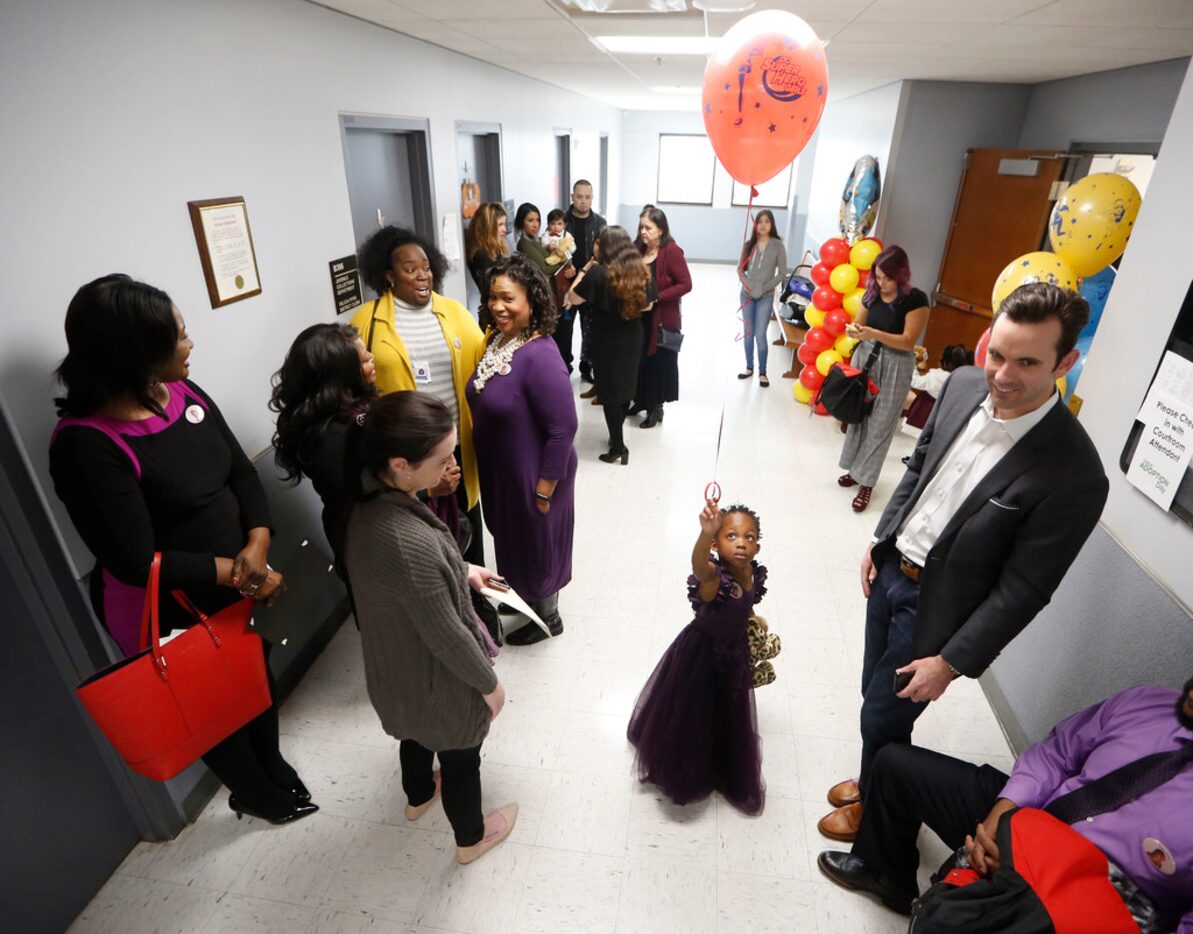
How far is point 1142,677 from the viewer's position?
1748mm

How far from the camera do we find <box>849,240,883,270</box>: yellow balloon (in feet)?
14.6

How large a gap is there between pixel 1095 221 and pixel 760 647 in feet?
7.98

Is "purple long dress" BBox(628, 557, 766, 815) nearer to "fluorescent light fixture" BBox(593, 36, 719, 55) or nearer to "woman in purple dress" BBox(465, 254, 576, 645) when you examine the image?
"woman in purple dress" BBox(465, 254, 576, 645)

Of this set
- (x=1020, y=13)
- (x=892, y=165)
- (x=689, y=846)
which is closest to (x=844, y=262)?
(x=892, y=165)

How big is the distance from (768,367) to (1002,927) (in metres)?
5.52

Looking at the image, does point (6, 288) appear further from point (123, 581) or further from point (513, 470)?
point (513, 470)

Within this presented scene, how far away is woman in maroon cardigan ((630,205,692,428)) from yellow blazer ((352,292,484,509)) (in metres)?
1.95

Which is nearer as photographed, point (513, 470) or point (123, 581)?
point (123, 581)

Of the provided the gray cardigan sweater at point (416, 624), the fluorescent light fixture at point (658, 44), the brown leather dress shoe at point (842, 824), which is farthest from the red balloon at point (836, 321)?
the gray cardigan sweater at point (416, 624)

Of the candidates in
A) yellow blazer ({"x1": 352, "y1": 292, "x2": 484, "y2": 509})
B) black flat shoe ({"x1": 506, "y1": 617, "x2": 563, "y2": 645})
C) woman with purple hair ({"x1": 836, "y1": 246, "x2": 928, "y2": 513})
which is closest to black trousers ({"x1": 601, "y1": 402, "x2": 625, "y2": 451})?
woman with purple hair ({"x1": 836, "y1": 246, "x2": 928, "y2": 513})

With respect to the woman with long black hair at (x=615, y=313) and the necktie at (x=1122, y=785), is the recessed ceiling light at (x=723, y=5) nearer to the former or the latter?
the woman with long black hair at (x=615, y=313)

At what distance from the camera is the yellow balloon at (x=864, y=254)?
14.6 ft

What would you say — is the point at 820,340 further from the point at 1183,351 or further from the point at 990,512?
the point at 990,512

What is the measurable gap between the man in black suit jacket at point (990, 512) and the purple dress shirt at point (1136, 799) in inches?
10.1
